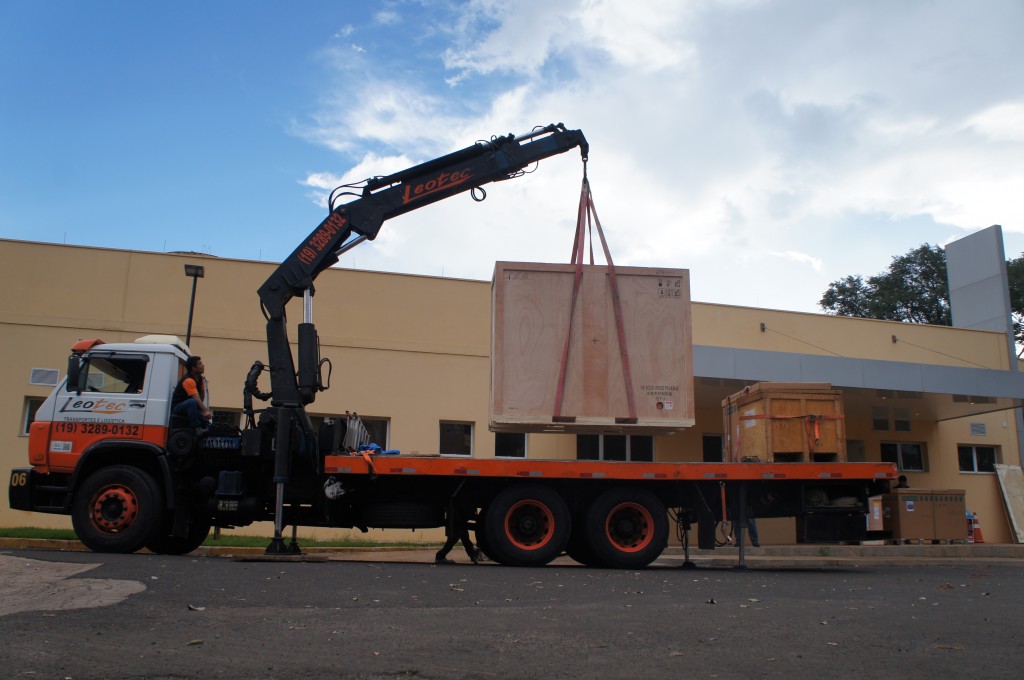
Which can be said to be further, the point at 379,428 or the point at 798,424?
the point at 379,428

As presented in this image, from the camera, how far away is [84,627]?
5.40 metres

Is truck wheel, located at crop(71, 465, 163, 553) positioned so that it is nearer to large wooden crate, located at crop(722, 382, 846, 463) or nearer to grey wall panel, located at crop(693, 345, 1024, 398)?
large wooden crate, located at crop(722, 382, 846, 463)

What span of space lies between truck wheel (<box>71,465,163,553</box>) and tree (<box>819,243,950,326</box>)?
156 ft

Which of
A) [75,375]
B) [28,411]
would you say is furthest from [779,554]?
[28,411]

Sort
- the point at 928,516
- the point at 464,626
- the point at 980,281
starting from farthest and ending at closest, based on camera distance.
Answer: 1. the point at 980,281
2. the point at 928,516
3. the point at 464,626

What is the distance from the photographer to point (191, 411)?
10.6 m

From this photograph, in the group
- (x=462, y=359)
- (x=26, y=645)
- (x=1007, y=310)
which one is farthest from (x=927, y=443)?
(x=26, y=645)

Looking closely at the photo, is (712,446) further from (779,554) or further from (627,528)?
(627,528)

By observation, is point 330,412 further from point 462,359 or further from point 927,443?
point 927,443

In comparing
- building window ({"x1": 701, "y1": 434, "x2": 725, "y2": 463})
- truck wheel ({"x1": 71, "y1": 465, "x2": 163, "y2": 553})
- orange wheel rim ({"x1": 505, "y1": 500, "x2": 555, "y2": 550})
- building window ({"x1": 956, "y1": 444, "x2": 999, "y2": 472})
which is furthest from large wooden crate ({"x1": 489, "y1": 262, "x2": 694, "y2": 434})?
building window ({"x1": 956, "y1": 444, "x2": 999, "y2": 472})

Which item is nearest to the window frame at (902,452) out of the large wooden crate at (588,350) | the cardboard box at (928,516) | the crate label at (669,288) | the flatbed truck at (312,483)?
the cardboard box at (928,516)

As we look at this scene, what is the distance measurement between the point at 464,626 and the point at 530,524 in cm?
482

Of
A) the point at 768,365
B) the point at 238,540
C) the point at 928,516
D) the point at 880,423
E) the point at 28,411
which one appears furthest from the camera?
the point at 880,423

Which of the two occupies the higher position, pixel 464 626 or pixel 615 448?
pixel 615 448
